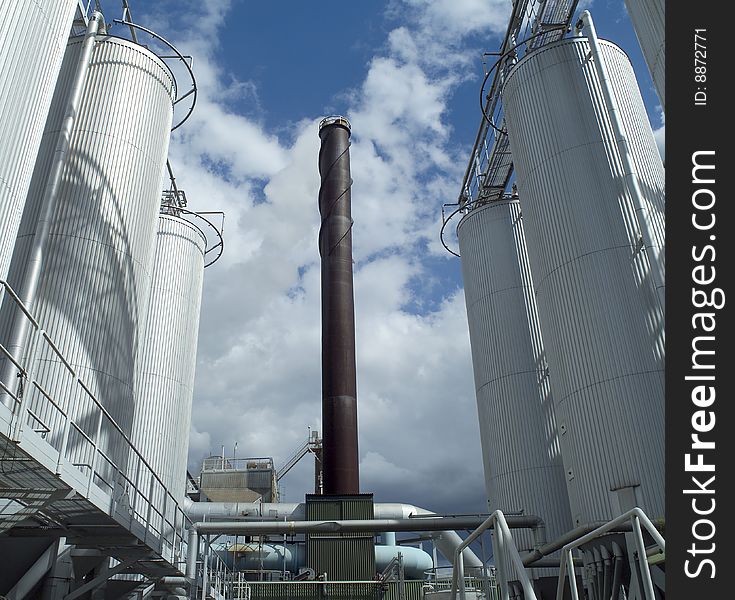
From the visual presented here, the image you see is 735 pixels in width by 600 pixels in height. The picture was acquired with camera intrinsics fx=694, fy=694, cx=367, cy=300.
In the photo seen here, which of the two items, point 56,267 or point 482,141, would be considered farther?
point 482,141

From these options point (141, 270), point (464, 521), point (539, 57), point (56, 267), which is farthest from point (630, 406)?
point (56, 267)

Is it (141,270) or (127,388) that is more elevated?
(141,270)

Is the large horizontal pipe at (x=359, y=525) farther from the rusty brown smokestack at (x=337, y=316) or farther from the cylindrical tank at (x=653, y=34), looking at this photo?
the cylindrical tank at (x=653, y=34)

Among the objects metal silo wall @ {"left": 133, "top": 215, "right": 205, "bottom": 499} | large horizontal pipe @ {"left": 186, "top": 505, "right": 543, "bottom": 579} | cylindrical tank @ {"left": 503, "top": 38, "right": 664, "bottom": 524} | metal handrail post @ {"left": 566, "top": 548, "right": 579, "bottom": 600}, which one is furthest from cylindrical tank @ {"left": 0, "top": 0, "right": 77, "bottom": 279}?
cylindrical tank @ {"left": 503, "top": 38, "right": 664, "bottom": 524}

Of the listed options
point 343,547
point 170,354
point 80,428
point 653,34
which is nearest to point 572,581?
point 80,428

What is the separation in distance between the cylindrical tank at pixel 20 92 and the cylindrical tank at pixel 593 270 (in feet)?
43.6

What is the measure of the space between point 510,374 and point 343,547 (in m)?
8.98

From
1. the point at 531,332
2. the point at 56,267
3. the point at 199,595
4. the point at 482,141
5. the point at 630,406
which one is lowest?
the point at 199,595

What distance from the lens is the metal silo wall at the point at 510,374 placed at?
23.7 m

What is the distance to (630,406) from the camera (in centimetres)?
1664

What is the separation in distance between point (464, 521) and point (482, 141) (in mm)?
15136

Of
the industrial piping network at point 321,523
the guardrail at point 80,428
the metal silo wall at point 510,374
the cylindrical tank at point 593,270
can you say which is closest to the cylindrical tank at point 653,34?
the cylindrical tank at point 593,270
